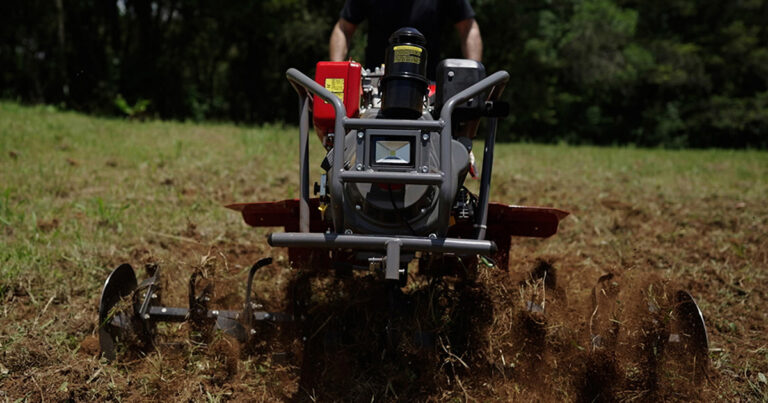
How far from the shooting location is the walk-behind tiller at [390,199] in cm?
225

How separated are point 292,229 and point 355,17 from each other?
5.12 ft

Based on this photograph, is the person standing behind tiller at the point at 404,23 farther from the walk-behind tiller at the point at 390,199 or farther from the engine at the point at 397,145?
the engine at the point at 397,145

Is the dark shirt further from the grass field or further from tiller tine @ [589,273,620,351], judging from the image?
tiller tine @ [589,273,620,351]

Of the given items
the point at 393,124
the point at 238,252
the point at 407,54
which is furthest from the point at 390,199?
the point at 238,252

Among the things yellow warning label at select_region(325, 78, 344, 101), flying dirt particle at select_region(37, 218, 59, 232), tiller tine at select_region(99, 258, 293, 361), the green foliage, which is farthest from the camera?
the green foliage

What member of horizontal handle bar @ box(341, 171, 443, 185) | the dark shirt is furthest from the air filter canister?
the dark shirt

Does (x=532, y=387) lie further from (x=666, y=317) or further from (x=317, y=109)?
(x=317, y=109)

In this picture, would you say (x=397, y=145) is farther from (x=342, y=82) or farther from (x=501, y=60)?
(x=501, y=60)

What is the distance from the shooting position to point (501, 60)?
23531mm

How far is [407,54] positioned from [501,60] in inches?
873

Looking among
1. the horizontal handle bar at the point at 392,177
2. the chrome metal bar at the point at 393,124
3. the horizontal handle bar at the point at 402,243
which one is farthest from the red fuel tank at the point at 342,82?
the horizontal handle bar at the point at 402,243

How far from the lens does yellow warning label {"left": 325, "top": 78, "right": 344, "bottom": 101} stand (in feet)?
8.57

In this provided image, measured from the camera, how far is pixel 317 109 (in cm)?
268

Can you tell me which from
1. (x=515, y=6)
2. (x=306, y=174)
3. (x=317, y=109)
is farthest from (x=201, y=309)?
(x=515, y=6)
